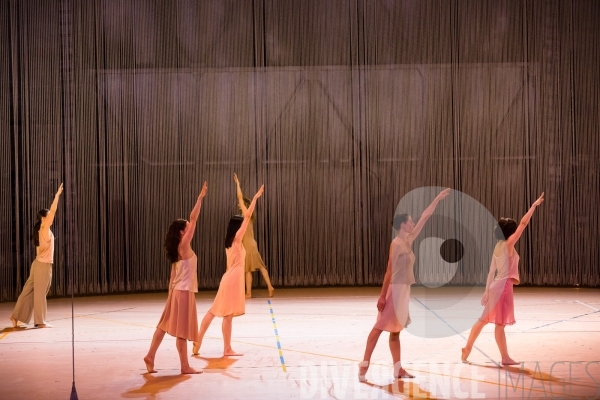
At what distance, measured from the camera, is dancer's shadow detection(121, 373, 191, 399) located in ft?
20.3

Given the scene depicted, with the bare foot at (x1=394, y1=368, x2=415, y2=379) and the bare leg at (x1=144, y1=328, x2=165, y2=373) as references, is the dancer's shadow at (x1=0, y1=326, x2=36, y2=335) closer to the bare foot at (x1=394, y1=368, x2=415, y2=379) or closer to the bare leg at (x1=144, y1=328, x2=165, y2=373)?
the bare leg at (x1=144, y1=328, x2=165, y2=373)

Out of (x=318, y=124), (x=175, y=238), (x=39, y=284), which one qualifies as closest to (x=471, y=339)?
(x=175, y=238)

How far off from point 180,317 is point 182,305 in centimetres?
11

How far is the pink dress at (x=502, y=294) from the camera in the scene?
7051 mm

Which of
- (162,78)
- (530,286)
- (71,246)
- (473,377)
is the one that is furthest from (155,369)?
(530,286)

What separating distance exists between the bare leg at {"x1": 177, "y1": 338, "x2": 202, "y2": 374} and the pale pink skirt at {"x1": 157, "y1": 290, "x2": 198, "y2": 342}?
0.06 metres

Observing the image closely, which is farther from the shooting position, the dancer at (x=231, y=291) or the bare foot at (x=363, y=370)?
the dancer at (x=231, y=291)

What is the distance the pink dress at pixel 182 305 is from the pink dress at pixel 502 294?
264cm

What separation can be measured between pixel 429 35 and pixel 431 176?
2506 mm

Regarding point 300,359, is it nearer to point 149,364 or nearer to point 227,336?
point 227,336

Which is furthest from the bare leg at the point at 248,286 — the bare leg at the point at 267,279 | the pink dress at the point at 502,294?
the pink dress at the point at 502,294

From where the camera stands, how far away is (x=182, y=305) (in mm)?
6902

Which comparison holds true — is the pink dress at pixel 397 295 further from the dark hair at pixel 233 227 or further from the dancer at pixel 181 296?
the dark hair at pixel 233 227

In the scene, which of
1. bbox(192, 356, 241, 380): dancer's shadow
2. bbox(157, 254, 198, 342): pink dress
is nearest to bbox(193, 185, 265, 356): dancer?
bbox(192, 356, 241, 380): dancer's shadow
